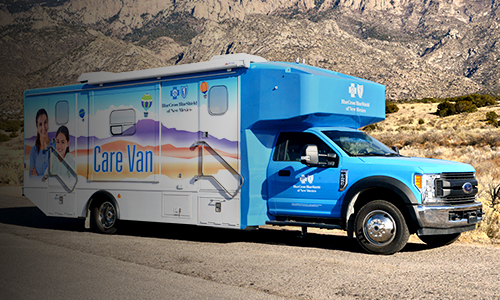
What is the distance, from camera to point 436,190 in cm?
877

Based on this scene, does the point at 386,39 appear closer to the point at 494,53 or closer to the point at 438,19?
the point at 494,53

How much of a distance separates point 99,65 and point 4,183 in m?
67.0

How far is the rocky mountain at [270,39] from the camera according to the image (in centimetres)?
8500

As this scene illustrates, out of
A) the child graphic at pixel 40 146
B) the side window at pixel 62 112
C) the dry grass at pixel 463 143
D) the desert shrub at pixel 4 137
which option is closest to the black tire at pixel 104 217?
the child graphic at pixel 40 146

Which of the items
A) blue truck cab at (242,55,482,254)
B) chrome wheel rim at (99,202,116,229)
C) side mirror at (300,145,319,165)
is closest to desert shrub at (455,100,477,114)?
blue truck cab at (242,55,482,254)

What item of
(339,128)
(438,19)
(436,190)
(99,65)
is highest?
(438,19)

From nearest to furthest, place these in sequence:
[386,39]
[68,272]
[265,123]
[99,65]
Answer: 1. [68,272]
2. [265,123]
3. [99,65]
4. [386,39]

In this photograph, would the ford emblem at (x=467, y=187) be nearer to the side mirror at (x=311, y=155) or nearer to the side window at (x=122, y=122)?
the side mirror at (x=311, y=155)

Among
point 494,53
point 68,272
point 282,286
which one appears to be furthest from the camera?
point 494,53

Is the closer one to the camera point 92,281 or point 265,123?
point 92,281

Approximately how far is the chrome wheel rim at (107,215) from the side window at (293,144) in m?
4.15

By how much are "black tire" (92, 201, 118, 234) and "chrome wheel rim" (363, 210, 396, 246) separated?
5.71m

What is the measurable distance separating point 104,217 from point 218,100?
3966mm

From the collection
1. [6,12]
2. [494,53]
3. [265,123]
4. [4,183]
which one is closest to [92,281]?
[265,123]
